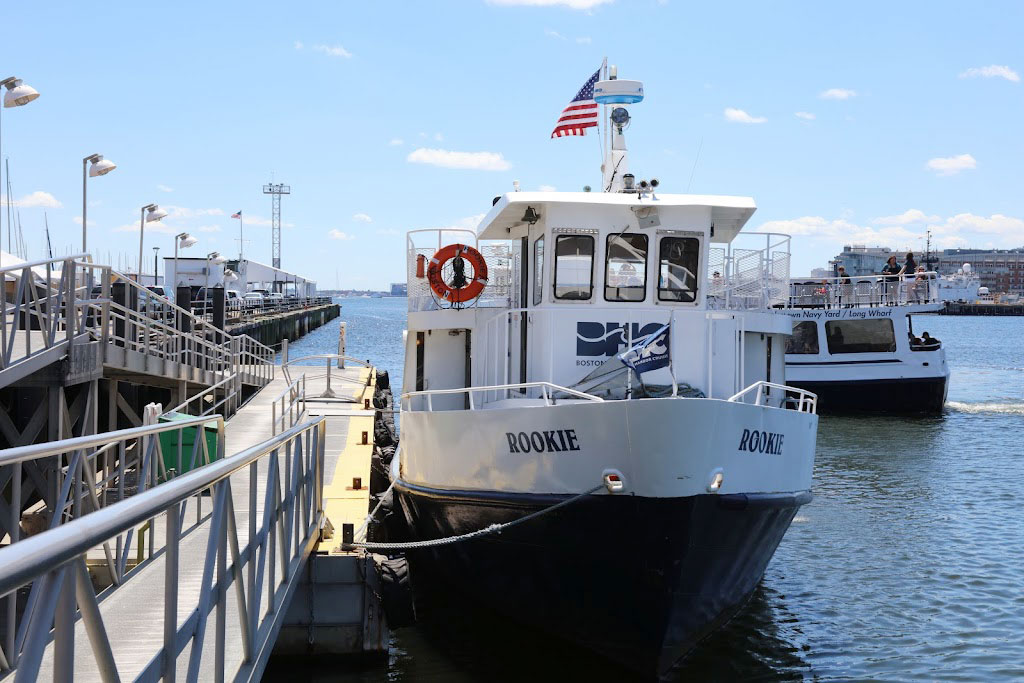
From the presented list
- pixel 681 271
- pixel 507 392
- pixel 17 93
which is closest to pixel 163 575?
pixel 507 392

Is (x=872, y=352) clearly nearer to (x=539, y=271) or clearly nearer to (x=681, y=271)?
(x=681, y=271)

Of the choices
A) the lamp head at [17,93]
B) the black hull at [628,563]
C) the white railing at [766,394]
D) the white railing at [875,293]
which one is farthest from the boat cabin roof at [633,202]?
the white railing at [875,293]

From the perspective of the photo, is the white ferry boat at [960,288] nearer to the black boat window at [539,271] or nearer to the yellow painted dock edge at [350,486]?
the yellow painted dock edge at [350,486]

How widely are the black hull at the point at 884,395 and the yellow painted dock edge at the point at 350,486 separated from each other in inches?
771

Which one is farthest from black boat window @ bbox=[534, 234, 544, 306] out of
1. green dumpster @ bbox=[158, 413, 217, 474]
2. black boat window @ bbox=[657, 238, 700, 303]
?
green dumpster @ bbox=[158, 413, 217, 474]

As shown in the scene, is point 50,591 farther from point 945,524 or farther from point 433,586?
point 945,524

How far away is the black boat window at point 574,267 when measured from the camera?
11.5m

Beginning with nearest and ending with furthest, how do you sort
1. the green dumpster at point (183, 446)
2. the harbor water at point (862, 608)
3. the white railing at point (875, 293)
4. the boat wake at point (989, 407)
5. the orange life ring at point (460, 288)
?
the harbor water at point (862, 608) < the green dumpster at point (183, 446) < the orange life ring at point (460, 288) < the white railing at point (875, 293) < the boat wake at point (989, 407)

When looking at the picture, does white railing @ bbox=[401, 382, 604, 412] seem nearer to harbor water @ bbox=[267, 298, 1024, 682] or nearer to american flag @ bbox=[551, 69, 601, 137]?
harbor water @ bbox=[267, 298, 1024, 682]

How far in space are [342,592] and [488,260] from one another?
5.62 m

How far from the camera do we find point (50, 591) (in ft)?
8.93

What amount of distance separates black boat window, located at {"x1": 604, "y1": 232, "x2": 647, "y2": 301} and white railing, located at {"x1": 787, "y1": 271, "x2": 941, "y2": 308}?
76.7ft

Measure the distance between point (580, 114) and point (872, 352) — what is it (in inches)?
893

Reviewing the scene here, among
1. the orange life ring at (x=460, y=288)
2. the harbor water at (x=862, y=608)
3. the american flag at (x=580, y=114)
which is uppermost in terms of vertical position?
the american flag at (x=580, y=114)
